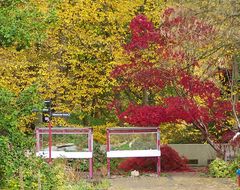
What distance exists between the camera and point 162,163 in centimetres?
1853

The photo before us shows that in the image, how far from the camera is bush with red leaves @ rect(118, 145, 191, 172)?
18297 millimetres

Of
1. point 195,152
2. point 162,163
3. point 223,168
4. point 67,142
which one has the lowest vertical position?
point 223,168

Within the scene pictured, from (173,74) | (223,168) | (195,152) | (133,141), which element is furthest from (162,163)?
(173,74)

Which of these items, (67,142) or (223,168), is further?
(67,142)

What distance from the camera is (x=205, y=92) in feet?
56.8

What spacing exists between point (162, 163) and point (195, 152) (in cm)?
263

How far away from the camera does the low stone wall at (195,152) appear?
20797 mm

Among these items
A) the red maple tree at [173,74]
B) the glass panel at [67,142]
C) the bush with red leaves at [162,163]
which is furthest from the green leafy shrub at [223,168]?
the glass panel at [67,142]

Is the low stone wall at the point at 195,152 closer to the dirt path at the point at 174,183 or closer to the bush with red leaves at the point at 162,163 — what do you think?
the bush with red leaves at the point at 162,163

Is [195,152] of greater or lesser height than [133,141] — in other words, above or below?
below

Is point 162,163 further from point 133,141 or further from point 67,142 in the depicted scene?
point 67,142

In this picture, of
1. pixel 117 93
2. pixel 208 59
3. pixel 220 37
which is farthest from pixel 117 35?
pixel 220 37

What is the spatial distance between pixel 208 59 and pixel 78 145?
14.1 ft

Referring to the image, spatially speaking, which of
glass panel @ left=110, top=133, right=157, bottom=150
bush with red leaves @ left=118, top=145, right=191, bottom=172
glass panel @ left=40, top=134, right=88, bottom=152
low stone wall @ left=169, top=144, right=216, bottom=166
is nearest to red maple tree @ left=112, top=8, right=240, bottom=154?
glass panel @ left=110, top=133, right=157, bottom=150
